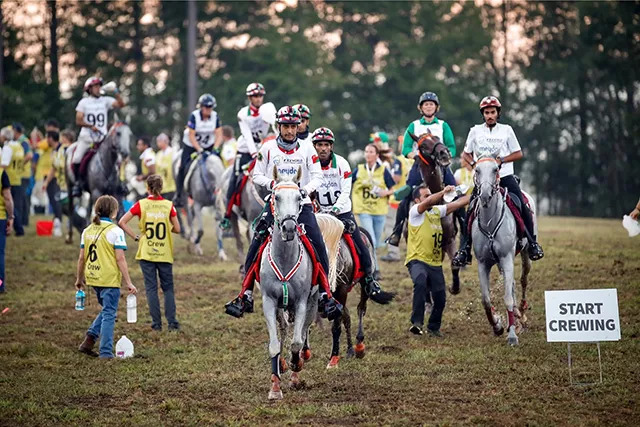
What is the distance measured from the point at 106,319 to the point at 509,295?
18.3 ft

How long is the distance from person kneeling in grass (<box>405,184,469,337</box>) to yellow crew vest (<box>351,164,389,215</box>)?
18.7ft

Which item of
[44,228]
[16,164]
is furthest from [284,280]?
[44,228]

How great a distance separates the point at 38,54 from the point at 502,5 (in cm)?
2387

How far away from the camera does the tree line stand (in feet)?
159

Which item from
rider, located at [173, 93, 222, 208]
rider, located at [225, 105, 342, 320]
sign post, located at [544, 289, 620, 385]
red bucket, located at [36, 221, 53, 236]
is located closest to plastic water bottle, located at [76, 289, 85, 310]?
rider, located at [225, 105, 342, 320]

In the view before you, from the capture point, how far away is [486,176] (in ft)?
45.3

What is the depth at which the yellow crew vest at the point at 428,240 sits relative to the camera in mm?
15086

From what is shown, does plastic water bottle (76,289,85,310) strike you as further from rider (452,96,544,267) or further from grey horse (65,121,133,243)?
grey horse (65,121,133,243)

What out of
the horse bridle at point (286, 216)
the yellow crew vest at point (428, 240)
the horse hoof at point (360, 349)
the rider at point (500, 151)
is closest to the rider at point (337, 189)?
the horse hoof at point (360, 349)

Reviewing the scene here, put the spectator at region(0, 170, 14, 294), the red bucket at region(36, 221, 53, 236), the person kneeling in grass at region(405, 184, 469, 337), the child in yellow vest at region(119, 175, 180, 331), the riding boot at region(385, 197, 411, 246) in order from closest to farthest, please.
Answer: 1. the person kneeling in grass at region(405, 184, 469, 337)
2. the child in yellow vest at region(119, 175, 180, 331)
3. the riding boot at region(385, 197, 411, 246)
4. the spectator at region(0, 170, 14, 294)
5. the red bucket at region(36, 221, 53, 236)

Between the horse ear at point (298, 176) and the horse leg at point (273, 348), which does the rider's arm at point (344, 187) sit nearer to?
the horse ear at point (298, 176)

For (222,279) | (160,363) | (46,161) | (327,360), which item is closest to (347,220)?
(327,360)

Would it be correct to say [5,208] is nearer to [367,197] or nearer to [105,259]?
[105,259]

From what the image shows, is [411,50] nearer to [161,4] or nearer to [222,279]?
[161,4]
